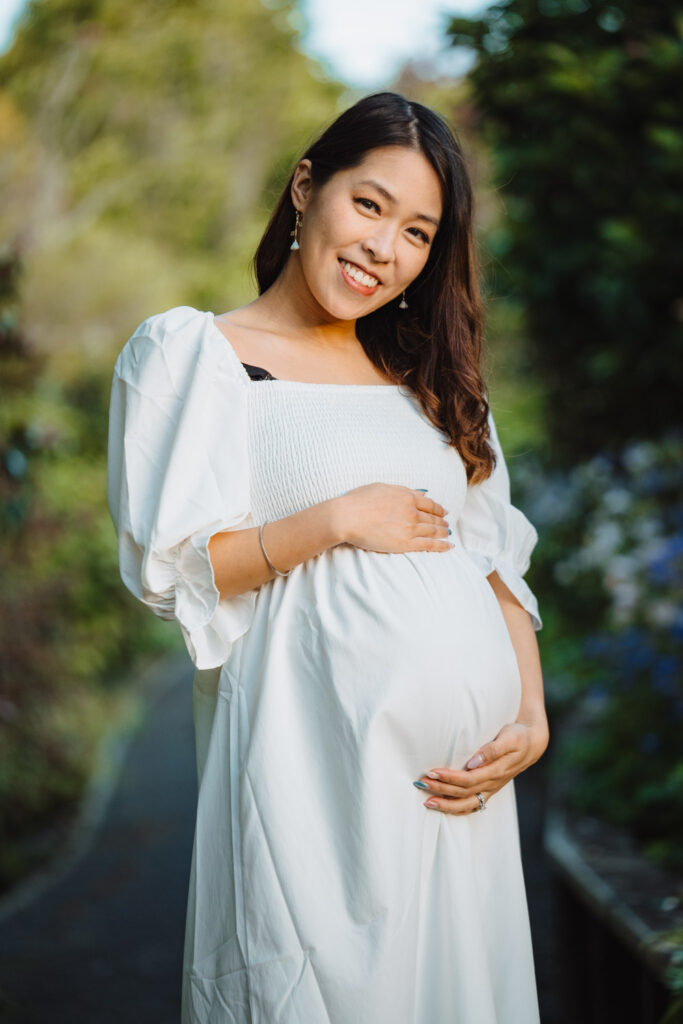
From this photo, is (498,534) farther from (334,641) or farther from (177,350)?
(177,350)

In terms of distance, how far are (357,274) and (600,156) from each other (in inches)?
116

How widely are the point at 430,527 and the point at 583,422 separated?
548 centimetres

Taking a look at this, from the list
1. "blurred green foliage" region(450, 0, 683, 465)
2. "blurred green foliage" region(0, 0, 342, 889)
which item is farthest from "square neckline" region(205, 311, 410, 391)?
"blurred green foliage" region(450, 0, 683, 465)

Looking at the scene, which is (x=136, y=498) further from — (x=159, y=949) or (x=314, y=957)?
(x=159, y=949)

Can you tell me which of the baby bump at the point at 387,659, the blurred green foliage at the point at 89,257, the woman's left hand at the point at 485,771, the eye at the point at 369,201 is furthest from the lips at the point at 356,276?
the woman's left hand at the point at 485,771

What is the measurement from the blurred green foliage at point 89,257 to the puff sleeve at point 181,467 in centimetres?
83

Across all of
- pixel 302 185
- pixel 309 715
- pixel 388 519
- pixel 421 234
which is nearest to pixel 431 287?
pixel 421 234

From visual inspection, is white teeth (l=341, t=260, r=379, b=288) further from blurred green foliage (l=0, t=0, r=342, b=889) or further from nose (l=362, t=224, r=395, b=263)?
blurred green foliage (l=0, t=0, r=342, b=889)

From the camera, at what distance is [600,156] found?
14.5 feet

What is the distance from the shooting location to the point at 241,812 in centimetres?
171

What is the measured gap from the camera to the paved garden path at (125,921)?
12.9 ft

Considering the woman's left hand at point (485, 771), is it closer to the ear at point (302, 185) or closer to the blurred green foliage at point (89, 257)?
the ear at point (302, 185)

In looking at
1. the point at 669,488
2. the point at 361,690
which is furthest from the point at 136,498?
the point at 669,488

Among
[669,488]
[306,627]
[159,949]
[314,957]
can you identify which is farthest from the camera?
[669,488]
